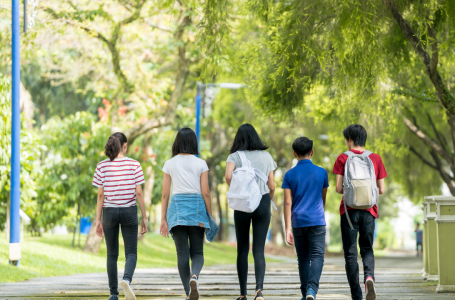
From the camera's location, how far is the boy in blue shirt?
602 centimetres

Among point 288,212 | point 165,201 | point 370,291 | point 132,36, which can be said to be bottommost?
point 370,291

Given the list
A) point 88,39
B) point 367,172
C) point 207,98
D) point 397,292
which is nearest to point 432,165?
point 207,98

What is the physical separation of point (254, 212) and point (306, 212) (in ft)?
1.74

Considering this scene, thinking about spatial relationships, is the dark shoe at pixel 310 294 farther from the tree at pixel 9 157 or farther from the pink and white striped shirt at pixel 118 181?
the tree at pixel 9 157

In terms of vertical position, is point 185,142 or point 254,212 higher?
point 185,142

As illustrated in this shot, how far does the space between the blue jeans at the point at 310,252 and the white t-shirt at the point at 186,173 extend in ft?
3.74

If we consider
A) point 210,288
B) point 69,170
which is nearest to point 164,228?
point 210,288

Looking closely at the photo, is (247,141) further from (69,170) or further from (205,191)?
(69,170)

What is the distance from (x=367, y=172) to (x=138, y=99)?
512 inches

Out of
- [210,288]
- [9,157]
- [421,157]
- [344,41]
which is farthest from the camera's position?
[421,157]

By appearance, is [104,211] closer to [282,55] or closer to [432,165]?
[282,55]

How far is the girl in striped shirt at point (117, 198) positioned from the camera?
6.38 metres

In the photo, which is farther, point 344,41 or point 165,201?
point 344,41

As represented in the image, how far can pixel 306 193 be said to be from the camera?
238 inches
